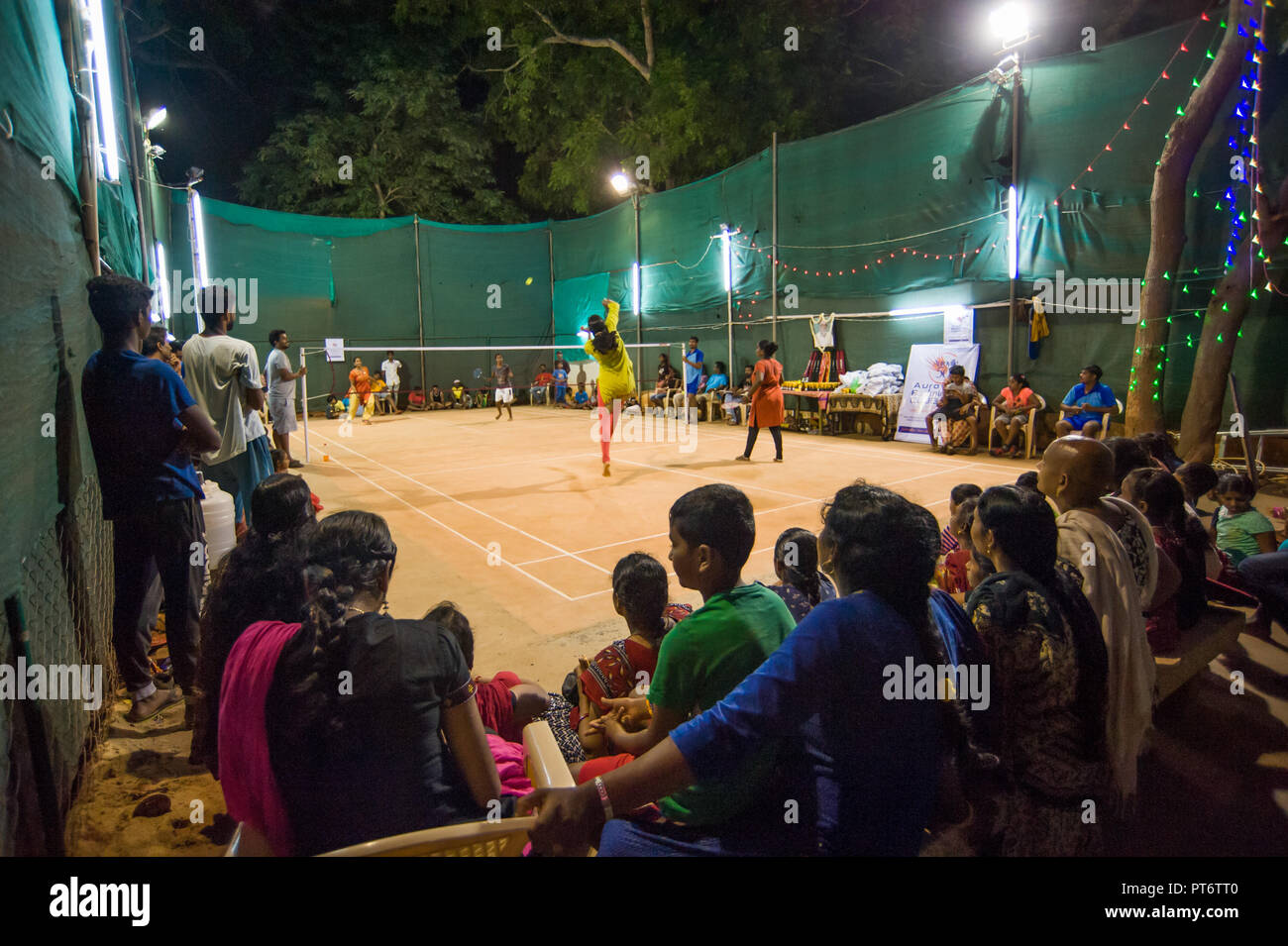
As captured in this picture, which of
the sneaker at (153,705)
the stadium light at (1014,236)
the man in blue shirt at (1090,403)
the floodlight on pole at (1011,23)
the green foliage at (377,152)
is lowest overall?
the sneaker at (153,705)

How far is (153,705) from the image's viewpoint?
327cm

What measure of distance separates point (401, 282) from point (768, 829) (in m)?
20.8

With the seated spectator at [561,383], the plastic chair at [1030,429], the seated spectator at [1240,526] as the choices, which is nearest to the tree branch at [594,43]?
the seated spectator at [561,383]

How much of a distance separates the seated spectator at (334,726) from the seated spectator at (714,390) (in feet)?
48.5

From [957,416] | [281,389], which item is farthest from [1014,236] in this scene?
[281,389]

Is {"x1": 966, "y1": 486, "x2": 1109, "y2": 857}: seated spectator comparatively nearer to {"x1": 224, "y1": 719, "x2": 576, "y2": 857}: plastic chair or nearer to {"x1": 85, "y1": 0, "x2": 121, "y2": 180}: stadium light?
{"x1": 224, "y1": 719, "x2": 576, "y2": 857}: plastic chair

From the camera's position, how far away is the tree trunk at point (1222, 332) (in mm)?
7973

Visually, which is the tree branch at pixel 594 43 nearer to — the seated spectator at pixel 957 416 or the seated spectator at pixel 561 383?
the seated spectator at pixel 561 383

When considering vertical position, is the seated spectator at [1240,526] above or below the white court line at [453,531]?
above

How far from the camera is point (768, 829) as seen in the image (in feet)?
5.38

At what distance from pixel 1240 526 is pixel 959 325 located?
8465 mm

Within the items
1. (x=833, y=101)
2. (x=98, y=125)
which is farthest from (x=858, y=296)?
(x=98, y=125)

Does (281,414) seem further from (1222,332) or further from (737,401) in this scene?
(1222,332)
